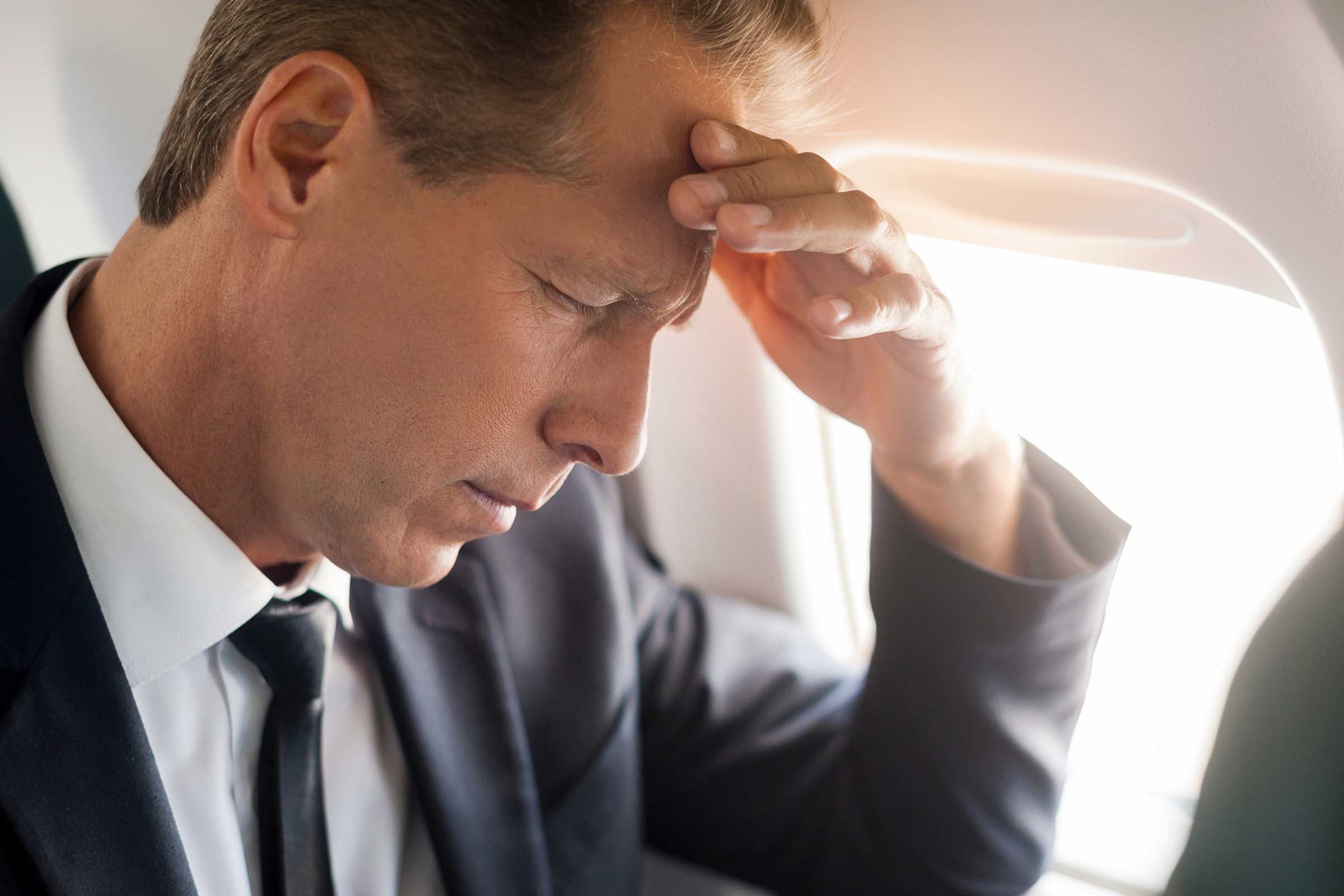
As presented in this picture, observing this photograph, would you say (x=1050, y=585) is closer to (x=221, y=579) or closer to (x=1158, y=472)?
(x=1158, y=472)

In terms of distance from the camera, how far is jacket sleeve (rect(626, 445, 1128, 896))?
1.18 m

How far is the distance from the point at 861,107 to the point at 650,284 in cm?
32

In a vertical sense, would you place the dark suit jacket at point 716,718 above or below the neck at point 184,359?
below

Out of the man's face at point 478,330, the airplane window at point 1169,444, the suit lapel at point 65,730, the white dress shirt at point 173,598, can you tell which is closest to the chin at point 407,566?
the man's face at point 478,330

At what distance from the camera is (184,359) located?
935mm

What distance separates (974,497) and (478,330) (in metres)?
0.64

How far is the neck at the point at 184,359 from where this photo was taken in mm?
912

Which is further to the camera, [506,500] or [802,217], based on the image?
[506,500]

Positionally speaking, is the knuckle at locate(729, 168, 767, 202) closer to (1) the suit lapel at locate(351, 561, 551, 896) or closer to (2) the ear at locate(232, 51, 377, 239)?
(2) the ear at locate(232, 51, 377, 239)

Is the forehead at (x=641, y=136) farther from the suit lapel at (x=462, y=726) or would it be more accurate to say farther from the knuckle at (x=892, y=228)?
the suit lapel at (x=462, y=726)

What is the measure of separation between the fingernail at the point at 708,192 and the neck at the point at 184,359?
1.31 feet

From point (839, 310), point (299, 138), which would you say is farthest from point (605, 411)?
point (299, 138)

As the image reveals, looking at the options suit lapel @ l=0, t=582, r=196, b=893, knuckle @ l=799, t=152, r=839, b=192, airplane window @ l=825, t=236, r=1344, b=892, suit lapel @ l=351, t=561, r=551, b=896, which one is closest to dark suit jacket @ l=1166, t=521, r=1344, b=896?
airplane window @ l=825, t=236, r=1344, b=892

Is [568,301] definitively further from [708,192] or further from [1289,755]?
[1289,755]
